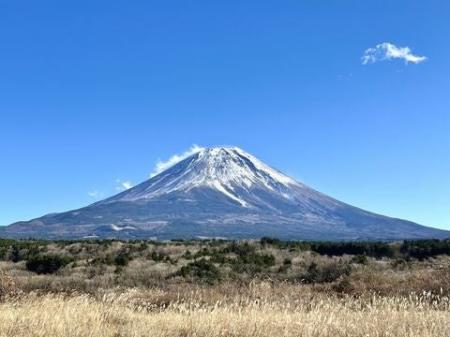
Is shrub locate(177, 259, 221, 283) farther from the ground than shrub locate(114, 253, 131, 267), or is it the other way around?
shrub locate(114, 253, 131, 267)

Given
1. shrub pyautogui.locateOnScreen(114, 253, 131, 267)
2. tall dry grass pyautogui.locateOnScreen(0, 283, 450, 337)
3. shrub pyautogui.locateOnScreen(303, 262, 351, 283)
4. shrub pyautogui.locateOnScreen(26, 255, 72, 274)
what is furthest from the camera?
shrub pyautogui.locateOnScreen(114, 253, 131, 267)

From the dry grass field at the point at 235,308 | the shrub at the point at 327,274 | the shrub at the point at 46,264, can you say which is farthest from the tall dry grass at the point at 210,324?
the shrub at the point at 46,264

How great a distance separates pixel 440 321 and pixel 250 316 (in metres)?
2.24

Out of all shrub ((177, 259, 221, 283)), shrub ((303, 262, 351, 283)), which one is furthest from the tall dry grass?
shrub ((177, 259, 221, 283))

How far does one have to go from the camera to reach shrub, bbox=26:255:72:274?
1160 inches

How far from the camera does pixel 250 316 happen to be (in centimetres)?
764

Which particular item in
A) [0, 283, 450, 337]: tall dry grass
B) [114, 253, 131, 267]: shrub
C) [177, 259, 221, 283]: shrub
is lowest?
[177, 259, 221, 283]: shrub

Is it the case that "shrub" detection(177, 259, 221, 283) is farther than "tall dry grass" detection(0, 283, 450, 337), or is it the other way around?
"shrub" detection(177, 259, 221, 283)

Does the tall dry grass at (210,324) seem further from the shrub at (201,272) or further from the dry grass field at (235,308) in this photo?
the shrub at (201,272)

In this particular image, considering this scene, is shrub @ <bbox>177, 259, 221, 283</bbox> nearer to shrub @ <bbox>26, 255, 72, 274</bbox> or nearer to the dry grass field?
the dry grass field

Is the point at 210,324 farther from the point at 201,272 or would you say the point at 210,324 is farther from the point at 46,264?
the point at 46,264

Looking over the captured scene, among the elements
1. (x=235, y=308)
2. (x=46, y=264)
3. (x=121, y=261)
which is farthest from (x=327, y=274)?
(x=46, y=264)

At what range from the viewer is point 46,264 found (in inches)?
1180

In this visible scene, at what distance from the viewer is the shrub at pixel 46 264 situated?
29.5m
